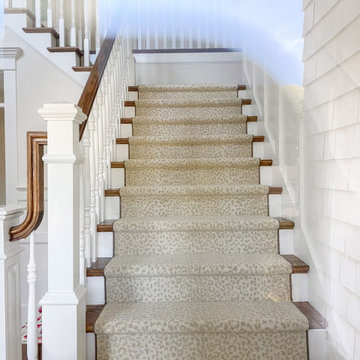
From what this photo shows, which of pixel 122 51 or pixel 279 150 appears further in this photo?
pixel 122 51

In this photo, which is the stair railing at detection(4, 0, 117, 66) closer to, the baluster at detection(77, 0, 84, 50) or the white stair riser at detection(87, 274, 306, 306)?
the baluster at detection(77, 0, 84, 50)

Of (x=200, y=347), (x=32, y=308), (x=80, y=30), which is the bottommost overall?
(x=200, y=347)

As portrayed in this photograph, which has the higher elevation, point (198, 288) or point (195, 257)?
point (195, 257)

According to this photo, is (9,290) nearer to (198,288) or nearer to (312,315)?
(198,288)

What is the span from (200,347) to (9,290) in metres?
0.83

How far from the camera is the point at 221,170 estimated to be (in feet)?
8.81

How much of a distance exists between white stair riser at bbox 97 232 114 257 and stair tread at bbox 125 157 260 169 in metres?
0.68

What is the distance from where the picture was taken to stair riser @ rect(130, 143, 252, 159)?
114 inches

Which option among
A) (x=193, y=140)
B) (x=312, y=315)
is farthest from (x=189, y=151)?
(x=312, y=315)

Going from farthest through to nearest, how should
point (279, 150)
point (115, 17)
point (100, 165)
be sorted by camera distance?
point (115, 17) → point (279, 150) → point (100, 165)

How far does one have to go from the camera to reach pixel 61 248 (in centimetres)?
154

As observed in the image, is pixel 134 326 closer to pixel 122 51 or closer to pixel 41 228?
pixel 41 228

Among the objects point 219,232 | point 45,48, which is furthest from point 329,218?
point 45,48

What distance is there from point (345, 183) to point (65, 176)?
1.11 meters
